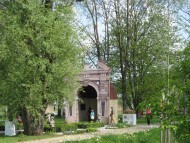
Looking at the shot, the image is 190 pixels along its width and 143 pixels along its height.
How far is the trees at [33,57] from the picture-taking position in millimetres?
21906

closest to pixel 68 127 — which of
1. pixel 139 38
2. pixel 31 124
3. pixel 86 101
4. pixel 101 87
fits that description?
pixel 31 124

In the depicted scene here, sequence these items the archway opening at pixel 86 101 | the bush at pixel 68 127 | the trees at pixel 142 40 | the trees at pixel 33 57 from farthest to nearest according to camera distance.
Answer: the trees at pixel 142 40 → the archway opening at pixel 86 101 → the bush at pixel 68 127 → the trees at pixel 33 57

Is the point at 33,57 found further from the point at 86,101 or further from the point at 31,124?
the point at 86,101

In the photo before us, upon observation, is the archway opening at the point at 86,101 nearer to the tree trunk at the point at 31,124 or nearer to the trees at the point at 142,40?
the trees at the point at 142,40

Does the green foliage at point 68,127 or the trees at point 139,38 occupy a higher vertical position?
the trees at point 139,38

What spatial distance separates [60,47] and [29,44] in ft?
5.98

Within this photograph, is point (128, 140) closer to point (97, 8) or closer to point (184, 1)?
point (184, 1)

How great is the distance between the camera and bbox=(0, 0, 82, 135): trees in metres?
21.9

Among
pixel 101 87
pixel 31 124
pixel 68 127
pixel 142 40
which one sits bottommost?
pixel 68 127

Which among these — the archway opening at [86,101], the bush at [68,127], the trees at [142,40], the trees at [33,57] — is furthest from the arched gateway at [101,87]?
the trees at [33,57]

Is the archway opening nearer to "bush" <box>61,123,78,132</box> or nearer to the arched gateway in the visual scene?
the arched gateway

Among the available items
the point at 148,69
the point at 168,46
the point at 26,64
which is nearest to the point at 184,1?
the point at 168,46

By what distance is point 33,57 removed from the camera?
2219 cm

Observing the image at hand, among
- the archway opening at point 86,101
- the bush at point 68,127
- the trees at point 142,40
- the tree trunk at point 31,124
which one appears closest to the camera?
the tree trunk at point 31,124
